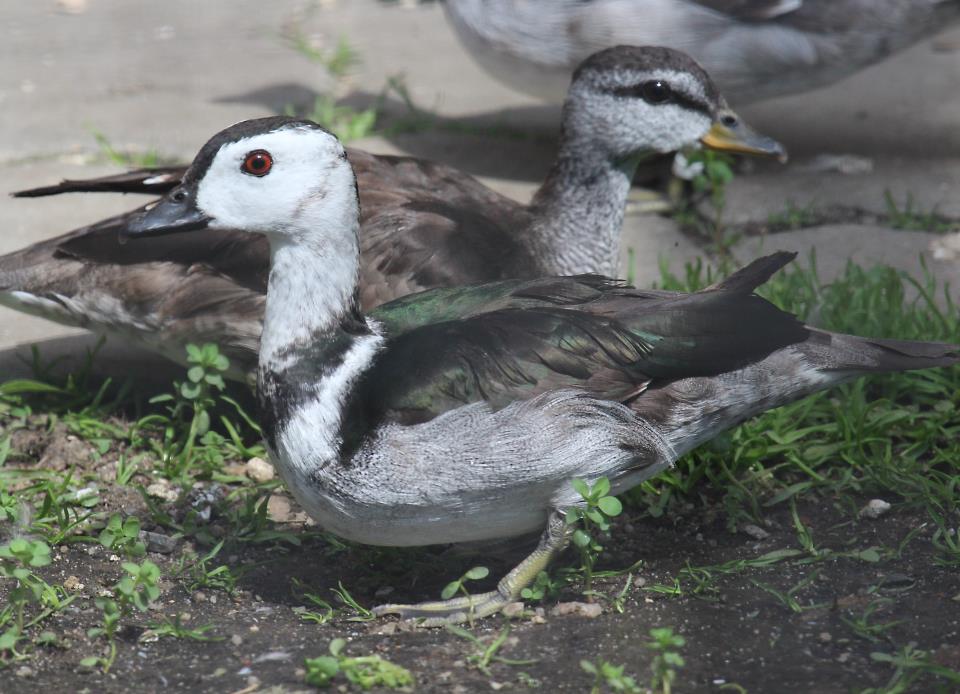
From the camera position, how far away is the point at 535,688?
2.82 meters

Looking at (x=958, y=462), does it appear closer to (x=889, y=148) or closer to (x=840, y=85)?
(x=889, y=148)

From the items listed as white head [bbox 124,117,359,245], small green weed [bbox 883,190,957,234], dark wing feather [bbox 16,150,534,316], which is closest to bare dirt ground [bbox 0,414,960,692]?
dark wing feather [bbox 16,150,534,316]

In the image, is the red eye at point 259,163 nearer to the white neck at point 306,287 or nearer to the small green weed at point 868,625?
the white neck at point 306,287

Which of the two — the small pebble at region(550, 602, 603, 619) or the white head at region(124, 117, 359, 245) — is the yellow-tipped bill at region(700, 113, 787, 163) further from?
the small pebble at region(550, 602, 603, 619)

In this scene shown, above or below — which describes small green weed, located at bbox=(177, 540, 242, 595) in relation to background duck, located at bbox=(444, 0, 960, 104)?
below

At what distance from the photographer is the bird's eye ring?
4.38m

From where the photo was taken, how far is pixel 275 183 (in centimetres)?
314

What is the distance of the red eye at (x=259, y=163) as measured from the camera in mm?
3141

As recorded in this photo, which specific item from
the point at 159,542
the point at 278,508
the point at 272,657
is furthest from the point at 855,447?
the point at 159,542

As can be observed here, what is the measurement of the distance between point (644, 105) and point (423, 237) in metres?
0.88

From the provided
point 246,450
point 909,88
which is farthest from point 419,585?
point 909,88

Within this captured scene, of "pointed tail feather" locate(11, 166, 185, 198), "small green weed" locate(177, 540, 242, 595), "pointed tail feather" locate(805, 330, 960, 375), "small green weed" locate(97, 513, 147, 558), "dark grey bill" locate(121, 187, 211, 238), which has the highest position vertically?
"dark grey bill" locate(121, 187, 211, 238)

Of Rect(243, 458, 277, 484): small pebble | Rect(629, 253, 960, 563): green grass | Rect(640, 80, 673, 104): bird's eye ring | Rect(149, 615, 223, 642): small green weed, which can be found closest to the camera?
Rect(149, 615, 223, 642): small green weed

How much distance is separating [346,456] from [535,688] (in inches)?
26.1
